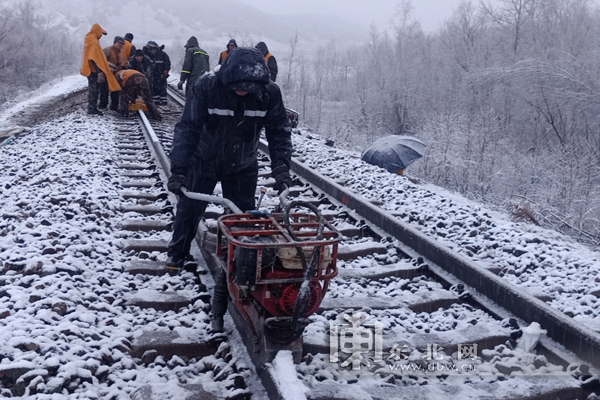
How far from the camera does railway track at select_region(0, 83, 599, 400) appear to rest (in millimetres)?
2969

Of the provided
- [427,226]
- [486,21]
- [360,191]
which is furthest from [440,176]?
[486,21]

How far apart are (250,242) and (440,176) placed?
14.9 m

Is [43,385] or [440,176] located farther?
[440,176]

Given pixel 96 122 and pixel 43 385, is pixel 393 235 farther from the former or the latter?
Answer: pixel 96 122

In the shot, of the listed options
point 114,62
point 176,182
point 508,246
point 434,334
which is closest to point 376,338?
point 434,334

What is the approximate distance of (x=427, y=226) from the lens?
18.9ft

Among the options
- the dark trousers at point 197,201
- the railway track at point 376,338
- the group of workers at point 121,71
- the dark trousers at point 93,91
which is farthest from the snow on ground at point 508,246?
the dark trousers at point 93,91

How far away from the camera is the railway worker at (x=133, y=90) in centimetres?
1197

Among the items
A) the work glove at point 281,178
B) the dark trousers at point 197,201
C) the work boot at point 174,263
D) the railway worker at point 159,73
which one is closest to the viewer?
the work glove at point 281,178

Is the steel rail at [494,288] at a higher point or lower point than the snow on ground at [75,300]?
higher

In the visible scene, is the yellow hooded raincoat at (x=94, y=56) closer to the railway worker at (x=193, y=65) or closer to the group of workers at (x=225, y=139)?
the railway worker at (x=193, y=65)

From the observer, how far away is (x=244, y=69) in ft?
11.0

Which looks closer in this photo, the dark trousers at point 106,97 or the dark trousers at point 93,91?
the dark trousers at point 93,91

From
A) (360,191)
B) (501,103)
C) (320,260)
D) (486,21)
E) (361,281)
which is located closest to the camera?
(320,260)
